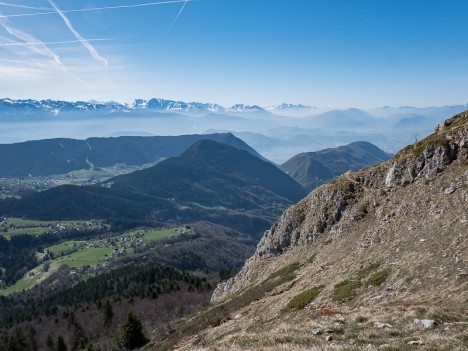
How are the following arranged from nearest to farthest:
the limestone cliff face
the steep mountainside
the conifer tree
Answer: the steep mountainside
the limestone cliff face
the conifer tree

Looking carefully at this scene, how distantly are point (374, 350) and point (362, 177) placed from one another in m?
69.6

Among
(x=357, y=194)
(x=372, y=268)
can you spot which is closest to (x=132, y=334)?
(x=357, y=194)

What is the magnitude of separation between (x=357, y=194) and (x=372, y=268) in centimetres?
3548

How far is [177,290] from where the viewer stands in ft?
554

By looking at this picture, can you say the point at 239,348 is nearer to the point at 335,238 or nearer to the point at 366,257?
the point at 366,257

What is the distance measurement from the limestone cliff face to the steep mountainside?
0.27m

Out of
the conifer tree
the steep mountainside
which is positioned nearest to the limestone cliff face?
the steep mountainside

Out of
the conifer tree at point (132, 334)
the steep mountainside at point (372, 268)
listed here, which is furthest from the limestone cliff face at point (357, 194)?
the conifer tree at point (132, 334)

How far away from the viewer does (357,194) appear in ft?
269

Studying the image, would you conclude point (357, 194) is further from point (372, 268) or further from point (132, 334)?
point (132, 334)

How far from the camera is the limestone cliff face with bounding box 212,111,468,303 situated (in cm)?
6553

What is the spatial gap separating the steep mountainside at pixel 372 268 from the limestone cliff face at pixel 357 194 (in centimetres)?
27

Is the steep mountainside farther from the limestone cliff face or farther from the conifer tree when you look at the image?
the conifer tree

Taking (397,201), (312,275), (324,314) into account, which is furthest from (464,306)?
(397,201)
